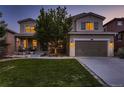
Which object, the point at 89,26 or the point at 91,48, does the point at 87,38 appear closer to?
the point at 91,48

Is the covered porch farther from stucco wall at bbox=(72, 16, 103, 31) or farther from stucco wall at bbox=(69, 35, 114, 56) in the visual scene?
stucco wall at bbox=(69, 35, 114, 56)

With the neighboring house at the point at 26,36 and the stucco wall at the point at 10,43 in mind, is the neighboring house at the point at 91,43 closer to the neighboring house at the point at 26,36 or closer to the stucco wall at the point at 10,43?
the neighboring house at the point at 26,36

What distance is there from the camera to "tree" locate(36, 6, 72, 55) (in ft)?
88.6

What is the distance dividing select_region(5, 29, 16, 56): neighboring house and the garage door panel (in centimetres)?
870

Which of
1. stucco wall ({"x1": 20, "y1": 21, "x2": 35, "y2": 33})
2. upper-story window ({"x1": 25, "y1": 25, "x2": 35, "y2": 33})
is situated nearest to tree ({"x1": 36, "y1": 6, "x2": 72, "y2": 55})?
upper-story window ({"x1": 25, "y1": 25, "x2": 35, "y2": 33})

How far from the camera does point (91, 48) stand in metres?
26.0

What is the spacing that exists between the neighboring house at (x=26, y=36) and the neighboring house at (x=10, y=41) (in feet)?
2.09

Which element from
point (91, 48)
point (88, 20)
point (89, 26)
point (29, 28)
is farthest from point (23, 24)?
point (91, 48)

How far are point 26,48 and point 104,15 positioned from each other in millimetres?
10852

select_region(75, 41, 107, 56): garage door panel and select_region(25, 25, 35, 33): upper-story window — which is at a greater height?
select_region(25, 25, 35, 33): upper-story window

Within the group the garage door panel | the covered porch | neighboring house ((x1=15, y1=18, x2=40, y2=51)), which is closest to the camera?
the garage door panel

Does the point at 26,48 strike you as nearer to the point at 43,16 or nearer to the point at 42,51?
the point at 42,51

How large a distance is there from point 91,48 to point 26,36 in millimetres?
9406
